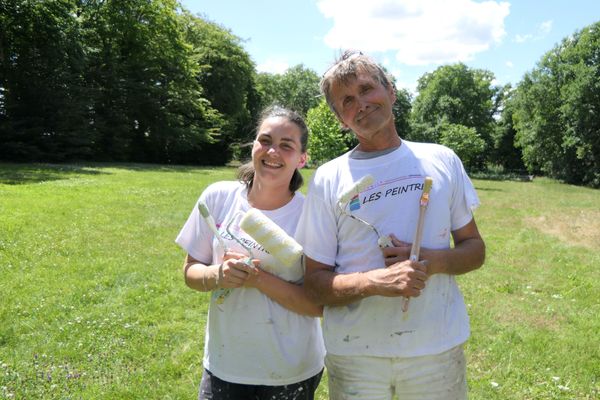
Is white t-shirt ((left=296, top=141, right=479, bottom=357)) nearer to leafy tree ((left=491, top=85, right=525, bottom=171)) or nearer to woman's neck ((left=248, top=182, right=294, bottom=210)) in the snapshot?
woman's neck ((left=248, top=182, right=294, bottom=210))

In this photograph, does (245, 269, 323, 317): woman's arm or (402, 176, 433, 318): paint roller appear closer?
(402, 176, 433, 318): paint roller

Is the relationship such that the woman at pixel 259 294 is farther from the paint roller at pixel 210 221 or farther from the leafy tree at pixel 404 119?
the leafy tree at pixel 404 119

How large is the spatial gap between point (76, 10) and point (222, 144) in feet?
53.1

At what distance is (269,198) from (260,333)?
68cm

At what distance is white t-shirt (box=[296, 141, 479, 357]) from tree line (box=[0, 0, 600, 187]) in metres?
24.3

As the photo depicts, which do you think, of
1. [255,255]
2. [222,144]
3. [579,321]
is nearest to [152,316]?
[255,255]

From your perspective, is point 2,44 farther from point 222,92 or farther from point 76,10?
Answer: point 222,92

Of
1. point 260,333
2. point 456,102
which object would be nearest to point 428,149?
point 260,333

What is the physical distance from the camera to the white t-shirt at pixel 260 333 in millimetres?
2322

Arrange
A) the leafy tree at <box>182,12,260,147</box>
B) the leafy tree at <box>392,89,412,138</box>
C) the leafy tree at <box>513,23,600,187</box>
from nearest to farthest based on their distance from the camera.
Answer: the leafy tree at <box>513,23,600,187</box>
the leafy tree at <box>182,12,260,147</box>
the leafy tree at <box>392,89,412,138</box>

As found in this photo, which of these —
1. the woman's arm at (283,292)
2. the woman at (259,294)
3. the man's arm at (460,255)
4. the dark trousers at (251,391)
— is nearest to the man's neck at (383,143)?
the woman at (259,294)

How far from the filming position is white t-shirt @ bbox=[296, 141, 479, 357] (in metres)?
2.10

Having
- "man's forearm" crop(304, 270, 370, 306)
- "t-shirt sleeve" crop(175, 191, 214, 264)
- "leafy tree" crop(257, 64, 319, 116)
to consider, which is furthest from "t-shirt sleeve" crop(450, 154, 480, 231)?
"leafy tree" crop(257, 64, 319, 116)

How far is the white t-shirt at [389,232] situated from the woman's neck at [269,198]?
0.24 meters
